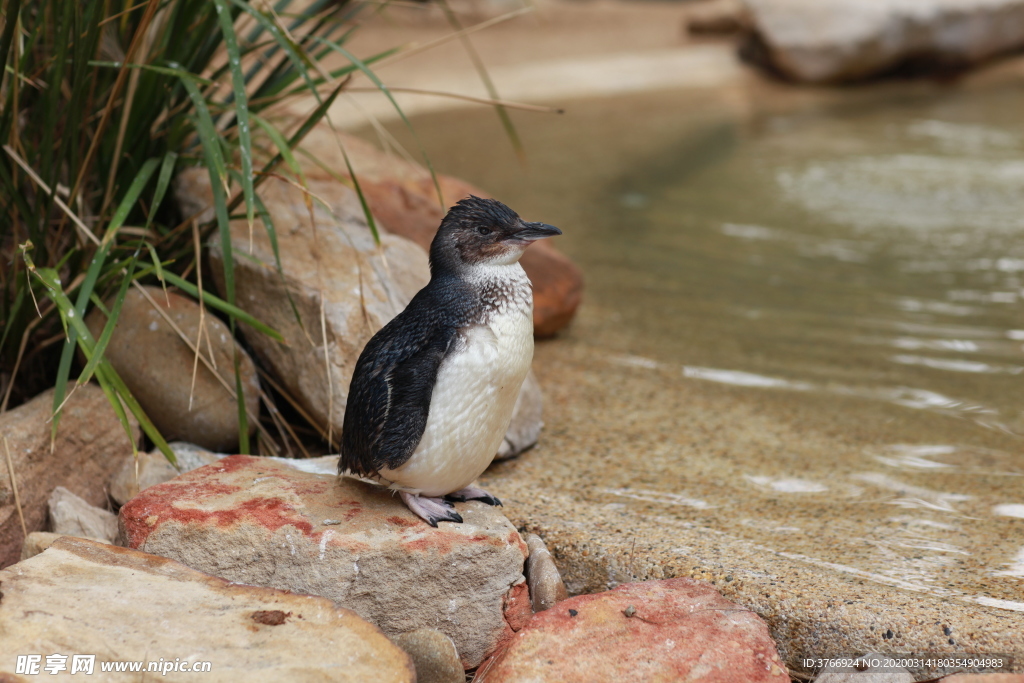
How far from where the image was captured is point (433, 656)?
2.05 metres

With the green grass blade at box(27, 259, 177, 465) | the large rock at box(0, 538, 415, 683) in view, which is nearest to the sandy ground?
the green grass blade at box(27, 259, 177, 465)

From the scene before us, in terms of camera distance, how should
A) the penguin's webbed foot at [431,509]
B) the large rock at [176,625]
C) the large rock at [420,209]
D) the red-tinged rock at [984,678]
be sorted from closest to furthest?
the large rock at [176,625] < the red-tinged rock at [984,678] < the penguin's webbed foot at [431,509] < the large rock at [420,209]

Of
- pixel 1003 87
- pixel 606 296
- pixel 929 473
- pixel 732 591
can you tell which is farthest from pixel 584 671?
pixel 1003 87

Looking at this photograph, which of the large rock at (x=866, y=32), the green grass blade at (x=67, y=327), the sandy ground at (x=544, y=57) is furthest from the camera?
the large rock at (x=866, y=32)

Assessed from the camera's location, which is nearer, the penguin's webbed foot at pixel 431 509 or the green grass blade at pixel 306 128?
the penguin's webbed foot at pixel 431 509

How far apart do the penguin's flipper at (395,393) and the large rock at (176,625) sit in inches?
14.6

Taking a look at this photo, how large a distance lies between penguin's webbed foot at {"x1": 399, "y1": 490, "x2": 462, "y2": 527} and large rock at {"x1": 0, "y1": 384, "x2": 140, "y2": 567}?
897mm

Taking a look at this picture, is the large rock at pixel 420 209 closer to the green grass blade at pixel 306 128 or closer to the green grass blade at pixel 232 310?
the green grass blade at pixel 306 128

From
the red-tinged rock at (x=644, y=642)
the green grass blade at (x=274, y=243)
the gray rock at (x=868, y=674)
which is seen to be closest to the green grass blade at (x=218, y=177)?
the green grass blade at (x=274, y=243)

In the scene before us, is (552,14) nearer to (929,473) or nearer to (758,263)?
(758,263)

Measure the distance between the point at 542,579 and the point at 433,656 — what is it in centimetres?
42

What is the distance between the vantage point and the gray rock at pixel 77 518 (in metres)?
2.44

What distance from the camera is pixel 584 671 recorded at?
80.2 inches

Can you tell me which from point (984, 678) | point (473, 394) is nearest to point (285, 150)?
point (473, 394)
